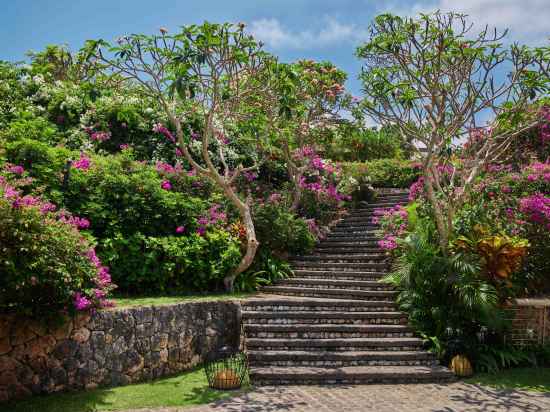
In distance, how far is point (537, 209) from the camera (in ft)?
38.8

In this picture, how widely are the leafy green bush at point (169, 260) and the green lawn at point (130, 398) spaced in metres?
2.49

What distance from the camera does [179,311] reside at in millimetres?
9609

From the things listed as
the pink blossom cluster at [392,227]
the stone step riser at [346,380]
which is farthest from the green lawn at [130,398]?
the pink blossom cluster at [392,227]

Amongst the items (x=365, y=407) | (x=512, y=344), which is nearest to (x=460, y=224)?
(x=512, y=344)

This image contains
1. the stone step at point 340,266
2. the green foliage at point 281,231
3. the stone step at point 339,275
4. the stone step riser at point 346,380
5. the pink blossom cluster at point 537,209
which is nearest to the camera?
the stone step riser at point 346,380

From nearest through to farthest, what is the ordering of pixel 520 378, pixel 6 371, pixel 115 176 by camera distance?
pixel 6 371 < pixel 520 378 < pixel 115 176

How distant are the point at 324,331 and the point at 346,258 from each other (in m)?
3.72

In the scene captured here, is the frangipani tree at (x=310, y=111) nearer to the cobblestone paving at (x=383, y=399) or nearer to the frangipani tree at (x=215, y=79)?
the frangipani tree at (x=215, y=79)

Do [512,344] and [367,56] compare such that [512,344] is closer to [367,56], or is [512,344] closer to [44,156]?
[367,56]

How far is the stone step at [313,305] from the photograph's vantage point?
35.6 feet

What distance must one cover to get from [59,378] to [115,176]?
5261mm

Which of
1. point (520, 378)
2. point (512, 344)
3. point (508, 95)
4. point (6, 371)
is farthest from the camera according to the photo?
point (508, 95)

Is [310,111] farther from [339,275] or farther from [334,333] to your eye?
[334,333]

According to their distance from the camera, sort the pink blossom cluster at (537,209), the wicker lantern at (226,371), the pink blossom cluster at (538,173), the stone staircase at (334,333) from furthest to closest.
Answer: the pink blossom cluster at (538,173), the pink blossom cluster at (537,209), the stone staircase at (334,333), the wicker lantern at (226,371)
